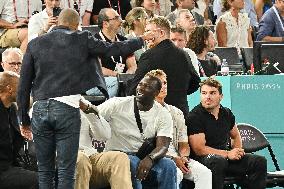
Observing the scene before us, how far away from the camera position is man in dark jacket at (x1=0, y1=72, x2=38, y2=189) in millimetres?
9680

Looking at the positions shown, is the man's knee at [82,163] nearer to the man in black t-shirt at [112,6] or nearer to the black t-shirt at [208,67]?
the black t-shirt at [208,67]

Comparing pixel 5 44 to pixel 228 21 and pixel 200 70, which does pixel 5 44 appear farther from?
pixel 228 21

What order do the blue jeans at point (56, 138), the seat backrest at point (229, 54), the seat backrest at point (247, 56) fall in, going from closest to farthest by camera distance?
the blue jeans at point (56, 138)
the seat backrest at point (247, 56)
the seat backrest at point (229, 54)

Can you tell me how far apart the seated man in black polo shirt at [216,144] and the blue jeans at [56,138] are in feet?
6.01

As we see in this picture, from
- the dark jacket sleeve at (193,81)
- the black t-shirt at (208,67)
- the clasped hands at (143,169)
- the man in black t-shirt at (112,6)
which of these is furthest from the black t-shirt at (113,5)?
the clasped hands at (143,169)

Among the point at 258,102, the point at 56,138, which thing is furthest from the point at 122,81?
the point at 56,138

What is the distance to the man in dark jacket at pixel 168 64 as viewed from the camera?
1092 cm

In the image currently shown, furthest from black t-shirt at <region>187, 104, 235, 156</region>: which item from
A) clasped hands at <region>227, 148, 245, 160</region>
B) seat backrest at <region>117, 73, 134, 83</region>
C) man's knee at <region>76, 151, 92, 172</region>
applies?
man's knee at <region>76, 151, 92, 172</region>

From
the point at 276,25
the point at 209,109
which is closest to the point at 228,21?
the point at 276,25

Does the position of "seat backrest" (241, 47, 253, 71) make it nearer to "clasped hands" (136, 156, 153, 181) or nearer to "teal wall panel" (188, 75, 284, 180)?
"teal wall panel" (188, 75, 284, 180)

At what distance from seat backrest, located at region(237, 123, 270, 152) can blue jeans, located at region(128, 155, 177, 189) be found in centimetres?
177

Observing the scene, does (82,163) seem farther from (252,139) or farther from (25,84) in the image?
(252,139)

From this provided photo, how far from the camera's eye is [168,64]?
36.2 feet

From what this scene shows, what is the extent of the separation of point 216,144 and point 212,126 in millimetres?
204
